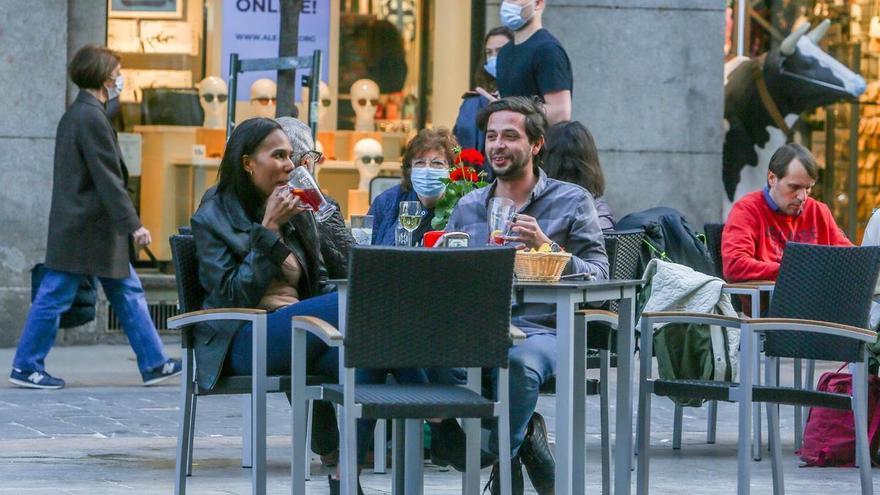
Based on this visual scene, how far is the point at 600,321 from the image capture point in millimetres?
6941

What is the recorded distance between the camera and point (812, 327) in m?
6.78

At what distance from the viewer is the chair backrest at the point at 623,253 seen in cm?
754

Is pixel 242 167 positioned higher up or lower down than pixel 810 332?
higher up

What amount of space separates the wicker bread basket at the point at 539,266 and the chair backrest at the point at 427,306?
57 cm

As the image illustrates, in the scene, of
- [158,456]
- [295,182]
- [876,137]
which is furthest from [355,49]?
[295,182]

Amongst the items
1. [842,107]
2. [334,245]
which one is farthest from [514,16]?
[842,107]

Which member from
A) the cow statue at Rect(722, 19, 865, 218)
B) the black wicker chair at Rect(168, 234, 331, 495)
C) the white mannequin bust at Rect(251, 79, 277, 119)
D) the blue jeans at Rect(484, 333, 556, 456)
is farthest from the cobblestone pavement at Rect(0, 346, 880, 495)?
the cow statue at Rect(722, 19, 865, 218)

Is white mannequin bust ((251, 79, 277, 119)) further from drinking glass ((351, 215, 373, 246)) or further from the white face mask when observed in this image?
drinking glass ((351, 215, 373, 246))

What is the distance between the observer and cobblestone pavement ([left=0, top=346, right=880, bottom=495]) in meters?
7.38

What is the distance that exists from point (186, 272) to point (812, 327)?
7.72ft

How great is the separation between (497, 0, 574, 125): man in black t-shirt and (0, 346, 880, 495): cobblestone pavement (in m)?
1.67

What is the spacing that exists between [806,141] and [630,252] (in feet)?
19.3

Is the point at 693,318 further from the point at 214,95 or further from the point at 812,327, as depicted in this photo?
the point at 214,95

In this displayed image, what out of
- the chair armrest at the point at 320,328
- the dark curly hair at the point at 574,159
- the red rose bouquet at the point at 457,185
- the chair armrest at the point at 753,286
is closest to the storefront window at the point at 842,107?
the chair armrest at the point at 753,286
